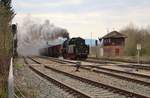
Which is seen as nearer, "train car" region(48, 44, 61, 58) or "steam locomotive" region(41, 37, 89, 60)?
"steam locomotive" region(41, 37, 89, 60)

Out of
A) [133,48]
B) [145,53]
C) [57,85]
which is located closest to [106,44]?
[133,48]

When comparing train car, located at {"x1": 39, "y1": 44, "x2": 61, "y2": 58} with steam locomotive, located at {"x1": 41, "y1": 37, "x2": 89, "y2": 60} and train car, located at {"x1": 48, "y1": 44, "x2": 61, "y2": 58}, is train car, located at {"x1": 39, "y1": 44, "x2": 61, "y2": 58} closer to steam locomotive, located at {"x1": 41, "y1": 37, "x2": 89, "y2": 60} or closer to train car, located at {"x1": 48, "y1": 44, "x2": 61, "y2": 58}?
train car, located at {"x1": 48, "y1": 44, "x2": 61, "y2": 58}

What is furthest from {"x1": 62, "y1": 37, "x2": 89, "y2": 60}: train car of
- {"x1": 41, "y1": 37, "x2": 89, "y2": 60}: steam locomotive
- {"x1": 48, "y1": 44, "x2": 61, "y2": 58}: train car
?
{"x1": 48, "y1": 44, "x2": 61, "y2": 58}: train car

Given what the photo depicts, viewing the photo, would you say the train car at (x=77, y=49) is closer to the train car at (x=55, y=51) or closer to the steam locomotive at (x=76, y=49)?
the steam locomotive at (x=76, y=49)

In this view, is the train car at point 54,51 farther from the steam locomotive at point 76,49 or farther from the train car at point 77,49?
the train car at point 77,49

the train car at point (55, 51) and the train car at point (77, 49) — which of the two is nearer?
the train car at point (77, 49)

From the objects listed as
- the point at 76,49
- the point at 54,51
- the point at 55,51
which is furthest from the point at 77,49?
the point at 54,51

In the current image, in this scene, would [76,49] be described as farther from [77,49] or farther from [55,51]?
[55,51]

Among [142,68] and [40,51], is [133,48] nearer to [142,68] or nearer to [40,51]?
[40,51]

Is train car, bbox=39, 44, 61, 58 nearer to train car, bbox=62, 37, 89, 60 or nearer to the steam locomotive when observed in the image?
the steam locomotive

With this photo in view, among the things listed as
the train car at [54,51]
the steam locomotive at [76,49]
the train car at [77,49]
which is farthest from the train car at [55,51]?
the train car at [77,49]

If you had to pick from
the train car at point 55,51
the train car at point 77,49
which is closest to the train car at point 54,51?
the train car at point 55,51

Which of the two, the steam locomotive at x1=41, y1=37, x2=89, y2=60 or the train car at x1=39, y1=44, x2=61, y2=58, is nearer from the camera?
the steam locomotive at x1=41, y1=37, x2=89, y2=60

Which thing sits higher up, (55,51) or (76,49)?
(76,49)
